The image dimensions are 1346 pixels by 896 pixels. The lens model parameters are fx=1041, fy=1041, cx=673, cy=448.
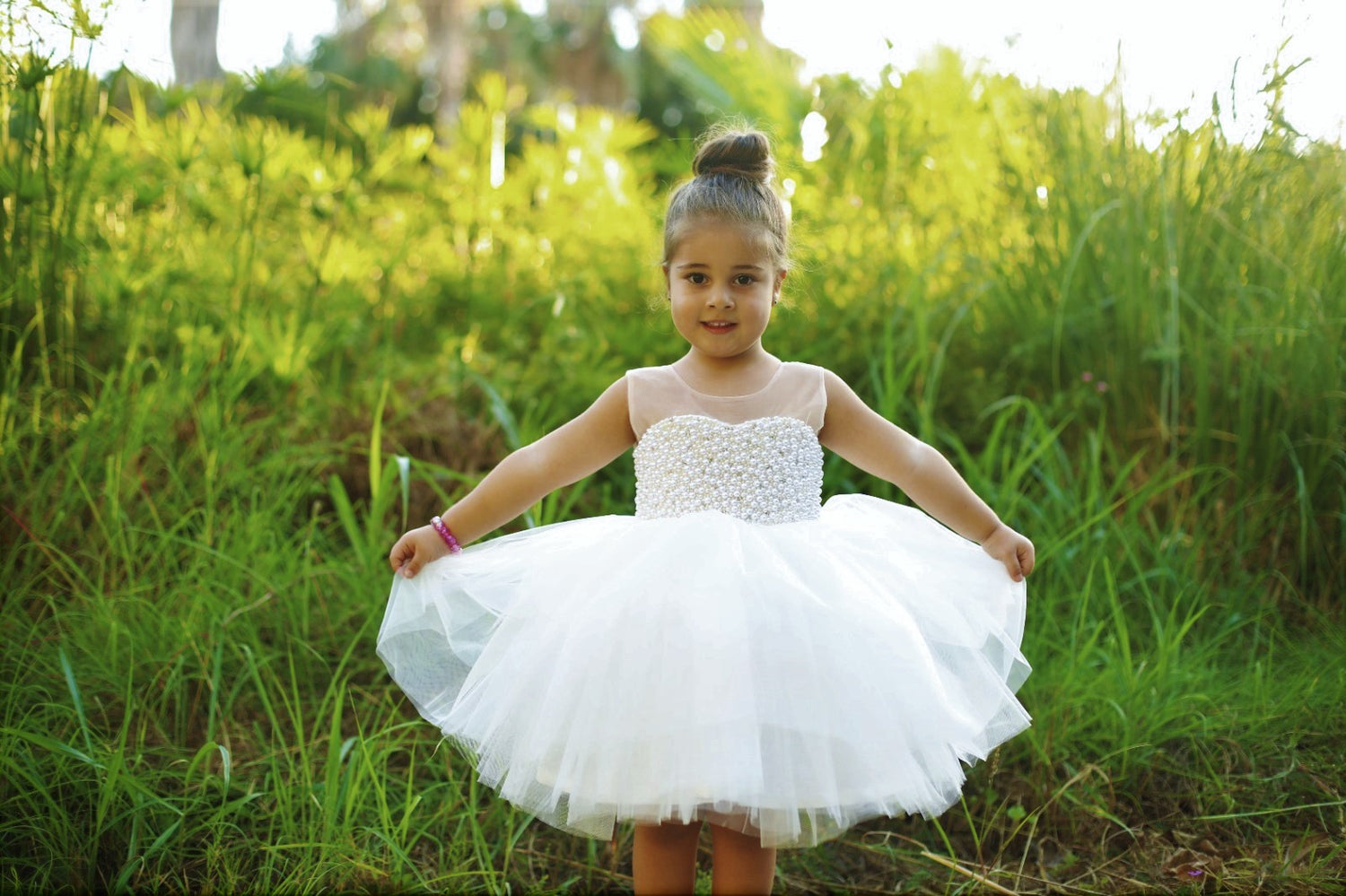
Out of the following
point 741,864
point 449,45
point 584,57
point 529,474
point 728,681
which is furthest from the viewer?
point 584,57

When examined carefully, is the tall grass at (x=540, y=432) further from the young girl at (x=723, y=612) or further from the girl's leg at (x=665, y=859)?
the girl's leg at (x=665, y=859)

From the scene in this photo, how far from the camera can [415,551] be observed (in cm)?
202

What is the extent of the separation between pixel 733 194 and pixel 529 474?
0.67 m

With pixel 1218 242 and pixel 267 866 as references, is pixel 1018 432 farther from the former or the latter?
pixel 267 866

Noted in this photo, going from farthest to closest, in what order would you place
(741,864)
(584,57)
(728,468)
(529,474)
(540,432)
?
(584,57)
(540,432)
(529,474)
(728,468)
(741,864)

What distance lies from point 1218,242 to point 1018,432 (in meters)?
0.88

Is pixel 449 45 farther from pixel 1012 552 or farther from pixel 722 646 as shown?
pixel 722 646

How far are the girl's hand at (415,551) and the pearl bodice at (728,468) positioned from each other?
0.42 m

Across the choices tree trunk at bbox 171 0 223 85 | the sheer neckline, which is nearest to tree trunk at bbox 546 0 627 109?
tree trunk at bbox 171 0 223 85

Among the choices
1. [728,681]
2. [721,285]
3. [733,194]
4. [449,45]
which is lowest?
[728,681]

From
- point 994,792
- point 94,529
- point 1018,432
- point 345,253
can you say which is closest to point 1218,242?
point 1018,432

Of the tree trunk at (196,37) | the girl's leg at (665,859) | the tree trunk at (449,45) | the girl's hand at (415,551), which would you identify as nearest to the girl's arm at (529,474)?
the girl's hand at (415,551)

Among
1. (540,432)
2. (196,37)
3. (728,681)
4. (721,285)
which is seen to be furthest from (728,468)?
(196,37)

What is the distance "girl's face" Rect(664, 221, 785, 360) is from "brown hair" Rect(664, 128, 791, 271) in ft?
0.07
